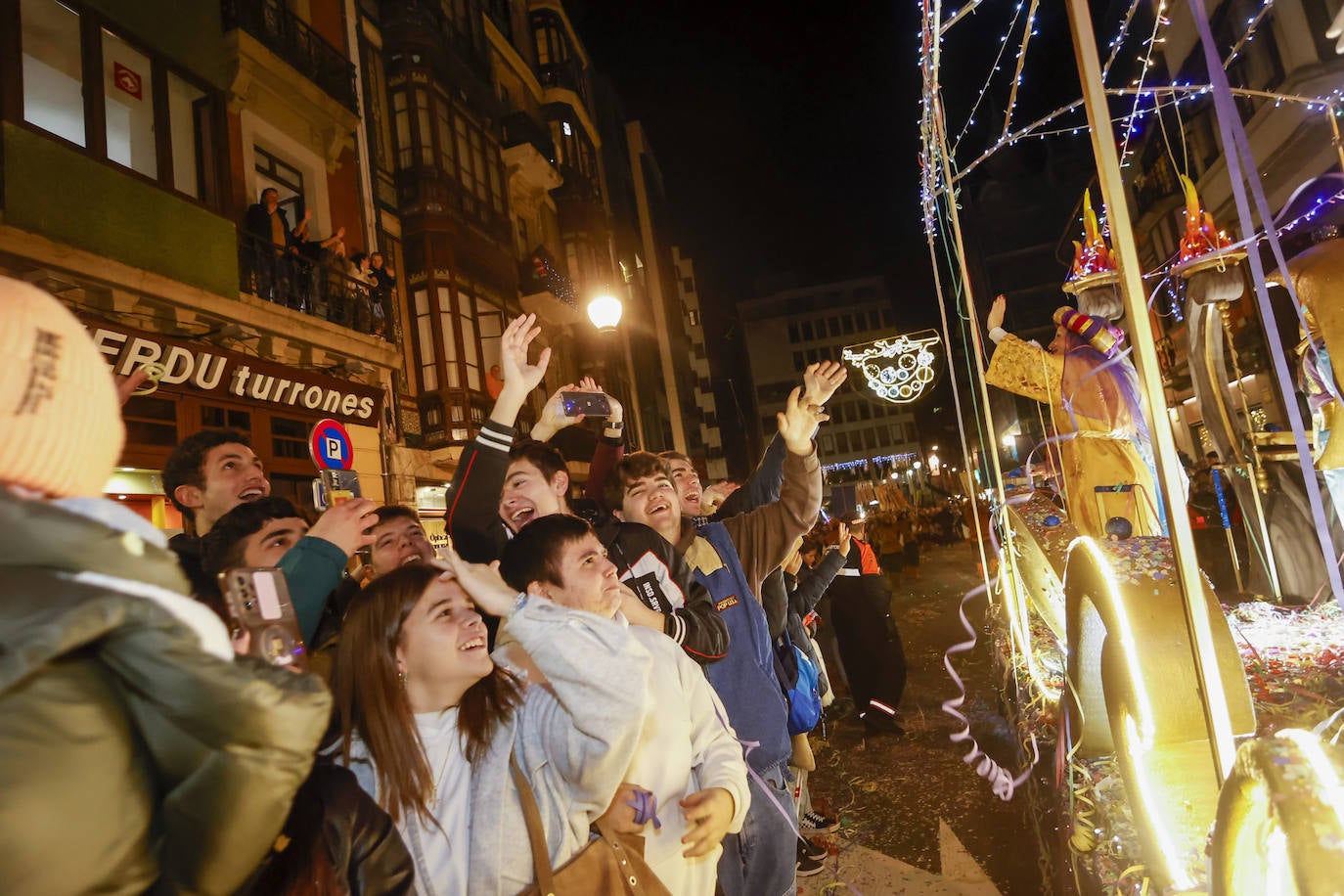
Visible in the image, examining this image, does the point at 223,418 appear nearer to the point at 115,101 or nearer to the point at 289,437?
the point at 289,437

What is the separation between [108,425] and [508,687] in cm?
137

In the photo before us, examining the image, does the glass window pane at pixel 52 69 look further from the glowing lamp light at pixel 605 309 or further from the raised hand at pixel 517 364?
the raised hand at pixel 517 364

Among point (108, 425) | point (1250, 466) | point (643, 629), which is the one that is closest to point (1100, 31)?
point (1250, 466)

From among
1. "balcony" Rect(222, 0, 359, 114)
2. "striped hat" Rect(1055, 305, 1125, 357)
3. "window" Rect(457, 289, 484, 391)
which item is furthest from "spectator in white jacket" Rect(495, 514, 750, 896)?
"window" Rect(457, 289, 484, 391)

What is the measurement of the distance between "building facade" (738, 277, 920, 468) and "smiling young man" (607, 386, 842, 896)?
6637cm

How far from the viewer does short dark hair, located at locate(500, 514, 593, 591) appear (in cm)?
223

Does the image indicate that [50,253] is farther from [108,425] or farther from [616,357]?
[616,357]

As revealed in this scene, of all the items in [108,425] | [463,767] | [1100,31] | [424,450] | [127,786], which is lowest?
[463,767]

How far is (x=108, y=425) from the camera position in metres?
1.01

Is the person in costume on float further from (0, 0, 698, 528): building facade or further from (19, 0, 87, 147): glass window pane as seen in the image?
(19, 0, 87, 147): glass window pane

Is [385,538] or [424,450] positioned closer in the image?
[385,538]

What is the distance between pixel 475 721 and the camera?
201cm

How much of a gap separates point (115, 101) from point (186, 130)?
1076mm

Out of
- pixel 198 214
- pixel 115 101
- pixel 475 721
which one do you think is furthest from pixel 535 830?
pixel 115 101
